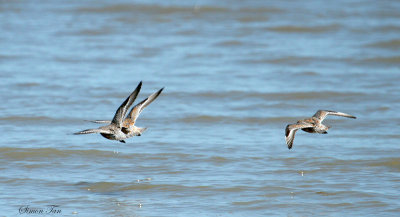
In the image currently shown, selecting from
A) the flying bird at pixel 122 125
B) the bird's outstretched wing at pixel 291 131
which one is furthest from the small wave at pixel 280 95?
the flying bird at pixel 122 125

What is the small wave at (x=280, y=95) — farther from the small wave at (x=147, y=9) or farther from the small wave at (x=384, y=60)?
the small wave at (x=147, y=9)

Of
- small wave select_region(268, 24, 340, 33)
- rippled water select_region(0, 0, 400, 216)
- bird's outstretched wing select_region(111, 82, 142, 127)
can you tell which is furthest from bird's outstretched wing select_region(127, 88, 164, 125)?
small wave select_region(268, 24, 340, 33)

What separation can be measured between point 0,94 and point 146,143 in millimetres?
4147

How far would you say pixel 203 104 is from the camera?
11984 millimetres

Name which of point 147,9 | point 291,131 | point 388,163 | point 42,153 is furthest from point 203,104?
point 147,9

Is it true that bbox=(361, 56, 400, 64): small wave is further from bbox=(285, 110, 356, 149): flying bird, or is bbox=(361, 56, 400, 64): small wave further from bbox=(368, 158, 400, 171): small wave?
bbox=(285, 110, 356, 149): flying bird

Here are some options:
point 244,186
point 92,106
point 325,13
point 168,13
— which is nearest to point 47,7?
point 168,13

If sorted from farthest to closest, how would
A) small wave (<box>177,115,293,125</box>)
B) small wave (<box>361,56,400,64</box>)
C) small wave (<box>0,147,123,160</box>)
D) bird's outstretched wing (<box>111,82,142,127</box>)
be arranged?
1. small wave (<box>361,56,400,64</box>)
2. small wave (<box>177,115,293,125</box>)
3. small wave (<box>0,147,123,160</box>)
4. bird's outstretched wing (<box>111,82,142,127</box>)

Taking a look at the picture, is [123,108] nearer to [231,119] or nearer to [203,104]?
[231,119]

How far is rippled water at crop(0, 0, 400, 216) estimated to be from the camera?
729 cm

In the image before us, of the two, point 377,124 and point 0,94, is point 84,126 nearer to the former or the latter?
point 0,94

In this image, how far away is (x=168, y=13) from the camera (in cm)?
2006

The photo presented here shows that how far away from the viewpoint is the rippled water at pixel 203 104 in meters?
7.29

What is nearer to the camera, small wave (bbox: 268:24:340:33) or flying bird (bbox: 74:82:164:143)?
flying bird (bbox: 74:82:164:143)
